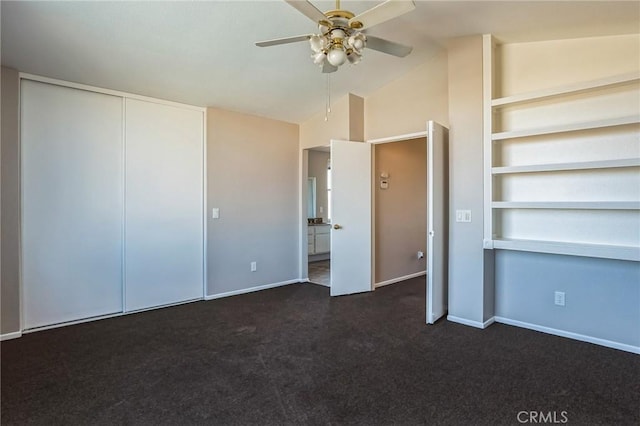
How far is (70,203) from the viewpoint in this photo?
11.1 feet

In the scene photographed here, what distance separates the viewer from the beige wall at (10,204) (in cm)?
300

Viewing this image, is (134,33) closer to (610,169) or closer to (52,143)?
(52,143)

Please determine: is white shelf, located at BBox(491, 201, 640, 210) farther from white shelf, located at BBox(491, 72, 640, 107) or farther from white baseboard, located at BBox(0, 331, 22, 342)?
white baseboard, located at BBox(0, 331, 22, 342)

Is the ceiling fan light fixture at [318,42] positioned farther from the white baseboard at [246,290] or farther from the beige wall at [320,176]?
the beige wall at [320,176]

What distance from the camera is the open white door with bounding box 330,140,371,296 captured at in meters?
4.39

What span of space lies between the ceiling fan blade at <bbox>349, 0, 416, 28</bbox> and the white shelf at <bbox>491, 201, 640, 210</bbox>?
1975mm

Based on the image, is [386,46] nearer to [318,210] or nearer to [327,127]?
[327,127]

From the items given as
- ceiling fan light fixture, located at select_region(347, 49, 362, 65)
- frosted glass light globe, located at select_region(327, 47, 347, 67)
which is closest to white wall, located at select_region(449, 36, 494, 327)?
ceiling fan light fixture, located at select_region(347, 49, 362, 65)

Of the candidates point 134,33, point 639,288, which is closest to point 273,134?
point 134,33

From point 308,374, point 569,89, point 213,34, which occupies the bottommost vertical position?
point 308,374

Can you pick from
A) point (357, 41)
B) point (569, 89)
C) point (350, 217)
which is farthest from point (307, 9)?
point (350, 217)

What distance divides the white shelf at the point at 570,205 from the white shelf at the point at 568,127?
23.5 inches

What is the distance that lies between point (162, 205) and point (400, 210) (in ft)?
11.1

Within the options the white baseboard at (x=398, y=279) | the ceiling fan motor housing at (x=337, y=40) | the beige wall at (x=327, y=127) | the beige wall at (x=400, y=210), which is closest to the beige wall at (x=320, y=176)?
→ the beige wall at (x=327, y=127)
